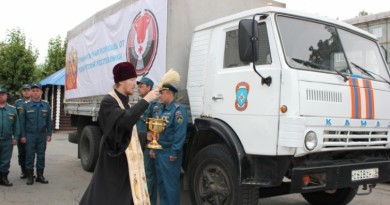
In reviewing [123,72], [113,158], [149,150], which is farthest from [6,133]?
[123,72]

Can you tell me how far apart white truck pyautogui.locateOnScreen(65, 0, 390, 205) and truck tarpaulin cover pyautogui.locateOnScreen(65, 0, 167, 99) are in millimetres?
35

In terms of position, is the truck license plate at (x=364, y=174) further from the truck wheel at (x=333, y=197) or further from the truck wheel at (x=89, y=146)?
the truck wheel at (x=89, y=146)

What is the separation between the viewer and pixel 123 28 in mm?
6816

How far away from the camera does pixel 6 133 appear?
7.35 metres

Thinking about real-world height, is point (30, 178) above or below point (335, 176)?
below

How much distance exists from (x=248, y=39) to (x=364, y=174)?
1.97 metres

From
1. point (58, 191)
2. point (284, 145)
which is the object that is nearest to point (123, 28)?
point (58, 191)

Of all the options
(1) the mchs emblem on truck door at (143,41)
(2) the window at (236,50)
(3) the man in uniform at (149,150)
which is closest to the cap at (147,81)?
(3) the man in uniform at (149,150)

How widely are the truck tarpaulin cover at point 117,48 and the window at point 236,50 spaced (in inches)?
36.1

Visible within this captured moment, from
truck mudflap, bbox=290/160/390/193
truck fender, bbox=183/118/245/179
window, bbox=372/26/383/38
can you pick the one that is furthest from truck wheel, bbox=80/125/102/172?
window, bbox=372/26/383/38

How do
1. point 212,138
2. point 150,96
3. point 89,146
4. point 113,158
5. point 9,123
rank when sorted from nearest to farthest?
1. point 150,96
2. point 113,158
3. point 212,138
4. point 9,123
5. point 89,146

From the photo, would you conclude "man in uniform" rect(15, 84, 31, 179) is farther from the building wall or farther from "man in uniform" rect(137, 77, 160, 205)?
the building wall

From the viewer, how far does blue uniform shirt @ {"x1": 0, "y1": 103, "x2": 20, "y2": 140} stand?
7.32 metres

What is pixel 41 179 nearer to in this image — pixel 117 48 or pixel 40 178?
pixel 40 178
